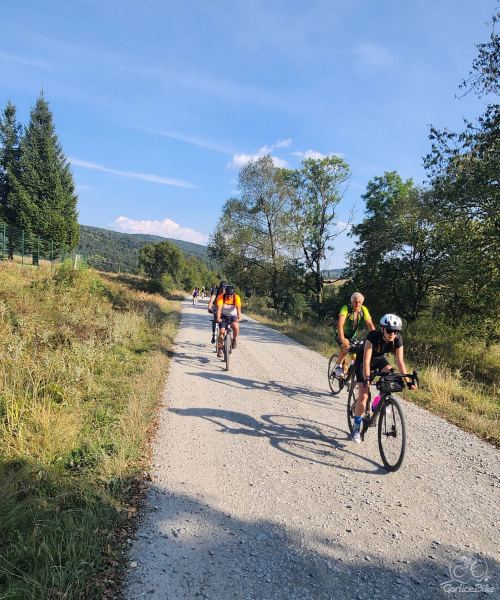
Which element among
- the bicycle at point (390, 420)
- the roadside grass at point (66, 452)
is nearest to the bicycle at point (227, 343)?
the roadside grass at point (66, 452)

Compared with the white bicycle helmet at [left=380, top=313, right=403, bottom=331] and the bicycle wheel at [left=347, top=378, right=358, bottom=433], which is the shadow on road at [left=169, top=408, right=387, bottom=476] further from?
the white bicycle helmet at [left=380, top=313, right=403, bottom=331]

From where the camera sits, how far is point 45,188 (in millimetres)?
37719

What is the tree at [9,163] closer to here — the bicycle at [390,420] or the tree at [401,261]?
the tree at [401,261]

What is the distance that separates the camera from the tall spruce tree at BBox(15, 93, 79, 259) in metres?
35.5

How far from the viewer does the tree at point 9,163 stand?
3553 centimetres

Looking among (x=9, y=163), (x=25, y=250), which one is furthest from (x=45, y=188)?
(x=25, y=250)

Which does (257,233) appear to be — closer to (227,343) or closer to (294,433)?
(227,343)

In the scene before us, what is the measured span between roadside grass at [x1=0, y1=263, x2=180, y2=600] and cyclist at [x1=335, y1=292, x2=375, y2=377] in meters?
3.42

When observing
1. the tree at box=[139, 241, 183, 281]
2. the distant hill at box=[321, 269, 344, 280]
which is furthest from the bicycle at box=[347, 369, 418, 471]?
the tree at box=[139, 241, 183, 281]

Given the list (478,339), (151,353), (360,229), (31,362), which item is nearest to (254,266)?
(360,229)

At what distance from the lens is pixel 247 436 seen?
507 cm

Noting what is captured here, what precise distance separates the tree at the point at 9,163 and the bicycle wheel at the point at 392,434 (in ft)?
133

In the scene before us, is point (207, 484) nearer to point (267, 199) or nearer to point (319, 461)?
point (319, 461)

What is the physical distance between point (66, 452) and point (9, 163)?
42.6m
